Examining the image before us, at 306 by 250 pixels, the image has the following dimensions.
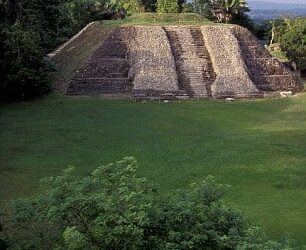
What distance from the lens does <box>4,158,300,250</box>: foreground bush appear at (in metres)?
7.95

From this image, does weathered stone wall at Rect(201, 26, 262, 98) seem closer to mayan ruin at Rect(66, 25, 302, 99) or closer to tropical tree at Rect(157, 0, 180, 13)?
mayan ruin at Rect(66, 25, 302, 99)

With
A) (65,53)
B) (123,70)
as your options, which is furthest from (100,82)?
(65,53)

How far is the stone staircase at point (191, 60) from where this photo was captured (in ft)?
101

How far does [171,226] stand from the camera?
839 centimetres

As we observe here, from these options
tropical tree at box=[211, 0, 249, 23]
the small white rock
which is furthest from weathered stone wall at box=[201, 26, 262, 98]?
tropical tree at box=[211, 0, 249, 23]

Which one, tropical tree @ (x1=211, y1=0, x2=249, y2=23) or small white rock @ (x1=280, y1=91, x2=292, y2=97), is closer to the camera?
small white rock @ (x1=280, y1=91, x2=292, y2=97)

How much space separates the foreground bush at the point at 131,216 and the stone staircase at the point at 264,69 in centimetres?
2371

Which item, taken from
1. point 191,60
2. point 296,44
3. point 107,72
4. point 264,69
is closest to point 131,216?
point 107,72

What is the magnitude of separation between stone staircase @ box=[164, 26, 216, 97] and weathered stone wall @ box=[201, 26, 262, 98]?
1.20ft

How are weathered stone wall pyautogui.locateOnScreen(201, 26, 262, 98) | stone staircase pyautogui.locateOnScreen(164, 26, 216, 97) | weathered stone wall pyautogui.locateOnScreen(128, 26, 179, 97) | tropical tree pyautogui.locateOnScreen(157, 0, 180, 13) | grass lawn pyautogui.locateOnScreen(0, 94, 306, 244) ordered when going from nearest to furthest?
grass lawn pyautogui.locateOnScreen(0, 94, 306, 244) < weathered stone wall pyautogui.locateOnScreen(128, 26, 179, 97) < weathered stone wall pyautogui.locateOnScreen(201, 26, 262, 98) < stone staircase pyautogui.locateOnScreen(164, 26, 216, 97) < tropical tree pyautogui.locateOnScreen(157, 0, 180, 13)

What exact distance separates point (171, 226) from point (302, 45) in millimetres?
31277

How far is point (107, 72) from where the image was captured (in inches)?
1259

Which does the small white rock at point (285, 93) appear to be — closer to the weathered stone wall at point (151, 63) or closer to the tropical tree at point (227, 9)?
the weathered stone wall at point (151, 63)

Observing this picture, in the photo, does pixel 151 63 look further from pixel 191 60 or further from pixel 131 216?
pixel 131 216
